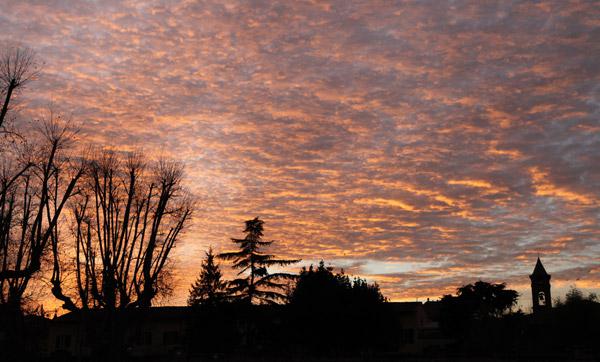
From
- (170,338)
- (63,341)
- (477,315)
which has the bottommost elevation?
(63,341)

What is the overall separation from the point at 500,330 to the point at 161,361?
27.5m

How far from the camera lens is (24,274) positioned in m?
19.8

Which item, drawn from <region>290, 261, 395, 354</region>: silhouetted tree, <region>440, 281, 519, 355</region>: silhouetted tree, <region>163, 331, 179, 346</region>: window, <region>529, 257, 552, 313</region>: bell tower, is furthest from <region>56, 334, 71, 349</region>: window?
<region>529, 257, 552, 313</region>: bell tower

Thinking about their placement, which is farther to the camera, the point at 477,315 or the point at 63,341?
the point at 63,341

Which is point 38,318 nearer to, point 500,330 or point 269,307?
point 269,307

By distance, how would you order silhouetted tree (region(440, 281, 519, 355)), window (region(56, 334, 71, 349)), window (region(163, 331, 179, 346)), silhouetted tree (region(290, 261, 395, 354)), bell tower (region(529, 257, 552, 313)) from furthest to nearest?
bell tower (region(529, 257, 552, 313)), window (region(56, 334, 71, 349)), window (region(163, 331, 179, 346)), silhouetted tree (region(440, 281, 519, 355)), silhouetted tree (region(290, 261, 395, 354))

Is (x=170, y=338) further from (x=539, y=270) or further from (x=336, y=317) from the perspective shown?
(x=539, y=270)

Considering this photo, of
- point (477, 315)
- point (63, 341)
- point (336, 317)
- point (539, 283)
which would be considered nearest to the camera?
point (336, 317)

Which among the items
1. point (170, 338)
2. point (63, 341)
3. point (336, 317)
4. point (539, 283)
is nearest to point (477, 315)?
point (336, 317)

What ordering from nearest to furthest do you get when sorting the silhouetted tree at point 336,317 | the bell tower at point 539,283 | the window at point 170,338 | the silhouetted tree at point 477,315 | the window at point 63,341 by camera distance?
the silhouetted tree at point 336,317, the silhouetted tree at point 477,315, the window at point 170,338, the window at point 63,341, the bell tower at point 539,283

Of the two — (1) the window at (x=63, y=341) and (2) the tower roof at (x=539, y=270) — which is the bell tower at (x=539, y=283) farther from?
(1) the window at (x=63, y=341)

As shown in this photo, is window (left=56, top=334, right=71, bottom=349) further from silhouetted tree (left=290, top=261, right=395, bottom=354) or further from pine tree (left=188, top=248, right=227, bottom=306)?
silhouetted tree (left=290, top=261, right=395, bottom=354)

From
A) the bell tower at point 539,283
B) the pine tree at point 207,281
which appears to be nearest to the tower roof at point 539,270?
the bell tower at point 539,283

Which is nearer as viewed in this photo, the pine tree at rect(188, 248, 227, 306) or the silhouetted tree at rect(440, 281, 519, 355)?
the silhouetted tree at rect(440, 281, 519, 355)
